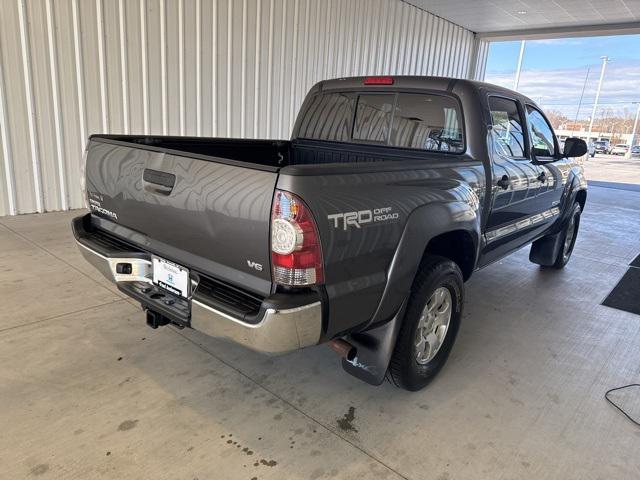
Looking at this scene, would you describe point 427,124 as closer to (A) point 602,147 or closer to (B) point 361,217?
(B) point 361,217

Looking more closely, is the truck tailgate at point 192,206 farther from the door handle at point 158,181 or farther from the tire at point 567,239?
the tire at point 567,239

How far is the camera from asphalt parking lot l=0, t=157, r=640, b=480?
2.07 m

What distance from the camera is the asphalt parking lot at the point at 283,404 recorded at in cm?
207

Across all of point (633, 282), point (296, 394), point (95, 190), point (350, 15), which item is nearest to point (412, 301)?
point (296, 394)

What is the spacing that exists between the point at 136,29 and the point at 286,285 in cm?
588

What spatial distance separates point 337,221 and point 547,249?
3969 mm

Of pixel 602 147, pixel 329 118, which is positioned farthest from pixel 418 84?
pixel 602 147

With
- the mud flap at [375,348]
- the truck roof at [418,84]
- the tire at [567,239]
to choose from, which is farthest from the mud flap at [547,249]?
the mud flap at [375,348]

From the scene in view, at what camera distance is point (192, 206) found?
2.04 metres

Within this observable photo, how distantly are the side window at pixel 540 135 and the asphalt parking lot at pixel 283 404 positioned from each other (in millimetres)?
1461

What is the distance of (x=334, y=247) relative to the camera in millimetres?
1858

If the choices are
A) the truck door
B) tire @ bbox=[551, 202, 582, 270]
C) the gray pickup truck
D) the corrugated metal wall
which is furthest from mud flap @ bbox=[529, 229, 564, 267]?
the corrugated metal wall

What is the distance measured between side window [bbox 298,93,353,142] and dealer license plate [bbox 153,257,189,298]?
1.77 meters

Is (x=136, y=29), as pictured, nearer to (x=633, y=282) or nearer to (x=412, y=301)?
(x=412, y=301)
